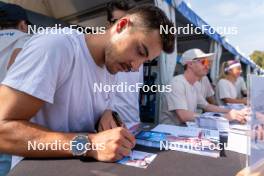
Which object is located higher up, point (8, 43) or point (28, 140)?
point (8, 43)

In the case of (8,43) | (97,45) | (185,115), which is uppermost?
(8,43)

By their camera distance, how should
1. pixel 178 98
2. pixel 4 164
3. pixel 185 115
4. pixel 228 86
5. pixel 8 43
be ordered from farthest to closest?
pixel 228 86 → pixel 178 98 → pixel 185 115 → pixel 8 43 → pixel 4 164

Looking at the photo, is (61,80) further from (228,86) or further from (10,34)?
(228,86)

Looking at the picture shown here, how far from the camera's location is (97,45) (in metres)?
1.07

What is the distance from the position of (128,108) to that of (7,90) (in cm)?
117

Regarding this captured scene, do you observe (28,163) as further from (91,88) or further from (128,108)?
(128,108)

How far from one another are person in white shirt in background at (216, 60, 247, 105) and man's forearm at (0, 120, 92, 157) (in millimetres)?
3542

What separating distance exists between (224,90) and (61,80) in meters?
3.50

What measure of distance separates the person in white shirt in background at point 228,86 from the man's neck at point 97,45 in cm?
329

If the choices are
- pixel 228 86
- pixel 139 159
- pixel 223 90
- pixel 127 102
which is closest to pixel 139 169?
pixel 139 159

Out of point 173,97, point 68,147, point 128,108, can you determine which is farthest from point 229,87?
point 68,147

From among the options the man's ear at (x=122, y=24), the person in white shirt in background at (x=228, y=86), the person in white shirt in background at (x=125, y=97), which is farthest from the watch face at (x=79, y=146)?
the person in white shirt in background at (x=228, y=86)

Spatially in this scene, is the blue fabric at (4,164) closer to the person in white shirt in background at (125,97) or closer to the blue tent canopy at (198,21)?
the person in white shirt in background at (125,97)

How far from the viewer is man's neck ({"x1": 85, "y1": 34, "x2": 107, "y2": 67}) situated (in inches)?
41.8
